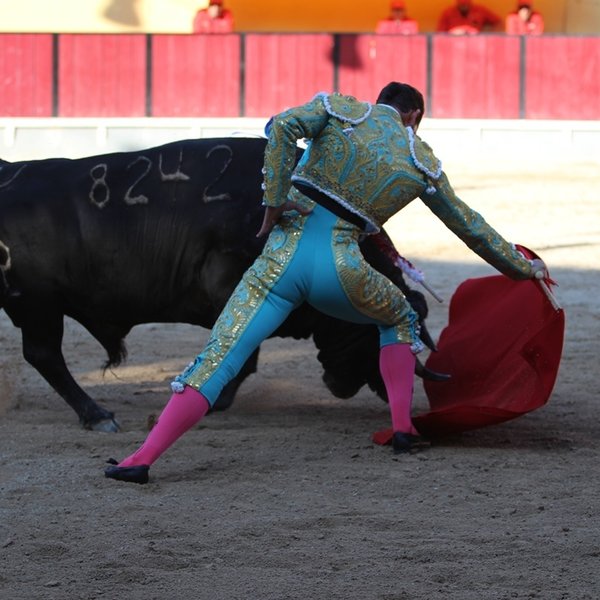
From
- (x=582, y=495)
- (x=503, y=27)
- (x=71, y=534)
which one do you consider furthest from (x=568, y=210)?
(x=71, y=534)

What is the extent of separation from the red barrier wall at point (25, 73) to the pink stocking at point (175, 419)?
1231cm

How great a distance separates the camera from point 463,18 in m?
15.6

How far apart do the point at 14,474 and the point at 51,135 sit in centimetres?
1151

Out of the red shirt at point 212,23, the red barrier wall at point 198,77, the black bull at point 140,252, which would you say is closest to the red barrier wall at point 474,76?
the red barrier wall at point 198,77

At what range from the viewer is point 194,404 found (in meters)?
3.47

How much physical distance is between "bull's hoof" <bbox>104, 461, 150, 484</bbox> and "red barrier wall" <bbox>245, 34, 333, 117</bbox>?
39.2 ft

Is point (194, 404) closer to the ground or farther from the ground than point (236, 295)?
closer to the ground

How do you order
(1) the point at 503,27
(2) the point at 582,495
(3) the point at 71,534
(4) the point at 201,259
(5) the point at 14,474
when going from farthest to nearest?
(1) the point at 503,27, (4) the point at 201,259, (5) the point at 14,474, (2) the point at 582,495, (3) the point at 71,534

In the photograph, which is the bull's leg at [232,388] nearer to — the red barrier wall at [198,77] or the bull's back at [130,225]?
the bull's back at [130,225]

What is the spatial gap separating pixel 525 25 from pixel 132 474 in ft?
41.7

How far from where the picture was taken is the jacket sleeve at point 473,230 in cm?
371

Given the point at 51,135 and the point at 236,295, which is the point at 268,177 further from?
the point at 51,135

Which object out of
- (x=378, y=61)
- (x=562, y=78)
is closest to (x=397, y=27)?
(x=378, y=61)

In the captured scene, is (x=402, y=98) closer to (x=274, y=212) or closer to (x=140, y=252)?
(x=274, y=212)
